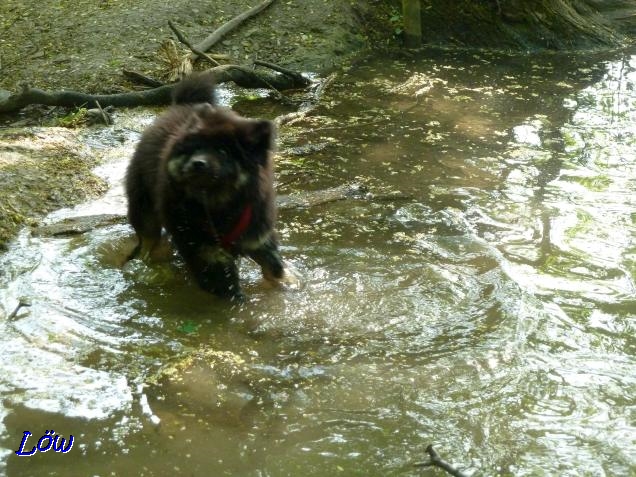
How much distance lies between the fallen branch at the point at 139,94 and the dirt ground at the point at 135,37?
0.28m

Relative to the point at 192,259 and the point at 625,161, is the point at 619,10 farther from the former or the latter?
the point at 192,259

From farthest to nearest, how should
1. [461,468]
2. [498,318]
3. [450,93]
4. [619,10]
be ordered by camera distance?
1. [619,10]
2. [450,93]
3. [498,318]
4. [461,468]

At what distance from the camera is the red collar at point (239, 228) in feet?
17.3

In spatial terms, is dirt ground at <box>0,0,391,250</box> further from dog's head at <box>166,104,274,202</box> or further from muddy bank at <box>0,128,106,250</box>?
dog's head at <box>166,104,274,202</box>

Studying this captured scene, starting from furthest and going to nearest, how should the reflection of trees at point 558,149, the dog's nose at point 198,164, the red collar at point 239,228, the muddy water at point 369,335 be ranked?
the reflection of trees at point 558,149 < the red collar at point 239,228 < the dog's nose at point 198,164 < the muddy water at point 369,335

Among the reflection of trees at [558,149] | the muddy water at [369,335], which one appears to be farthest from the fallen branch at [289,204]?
the reflection of trees at [558,149]

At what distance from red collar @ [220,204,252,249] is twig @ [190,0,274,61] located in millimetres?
5534

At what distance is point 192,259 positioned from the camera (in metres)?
5.39

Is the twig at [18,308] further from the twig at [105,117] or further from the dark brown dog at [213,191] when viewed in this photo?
the twig at [105,117]

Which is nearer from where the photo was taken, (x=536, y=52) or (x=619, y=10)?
(x=536, y=52)

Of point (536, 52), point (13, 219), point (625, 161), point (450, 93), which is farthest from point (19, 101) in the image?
point (536, 52)

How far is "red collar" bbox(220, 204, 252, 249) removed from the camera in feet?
17.3

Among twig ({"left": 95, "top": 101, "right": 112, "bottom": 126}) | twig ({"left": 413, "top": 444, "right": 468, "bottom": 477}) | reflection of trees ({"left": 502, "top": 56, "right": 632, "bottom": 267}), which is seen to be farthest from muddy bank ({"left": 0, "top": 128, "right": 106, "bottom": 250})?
reflection of trees ({"left": 502, "top": 56, "right": 632, "bottom": 267})

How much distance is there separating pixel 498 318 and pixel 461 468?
5.46 feet
